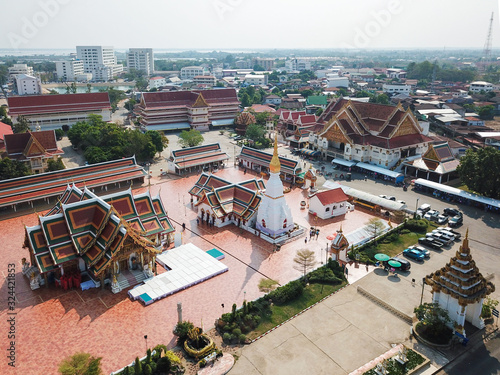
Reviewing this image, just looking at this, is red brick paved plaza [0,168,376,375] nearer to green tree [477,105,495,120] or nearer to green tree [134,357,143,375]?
green tree [134,357,143,375]

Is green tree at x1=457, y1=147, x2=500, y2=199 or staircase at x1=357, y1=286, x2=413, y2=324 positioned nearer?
staircase at x1=357, y1=286, x2=413, y2=324

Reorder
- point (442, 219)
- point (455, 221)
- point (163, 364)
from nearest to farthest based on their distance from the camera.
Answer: point (163, 364), point (455, 221), point (442, 219)

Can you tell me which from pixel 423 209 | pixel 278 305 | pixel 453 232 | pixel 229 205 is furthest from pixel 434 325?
pixel 229 205

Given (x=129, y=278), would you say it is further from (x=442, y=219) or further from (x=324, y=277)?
(x=442, y=219)

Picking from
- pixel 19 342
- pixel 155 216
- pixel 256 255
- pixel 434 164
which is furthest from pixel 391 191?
pixel 19 342

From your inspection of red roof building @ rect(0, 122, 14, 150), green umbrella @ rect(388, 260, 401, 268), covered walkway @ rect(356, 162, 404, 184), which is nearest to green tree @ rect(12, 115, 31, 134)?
red roof building @ rect(0, 122, 14, 150)
